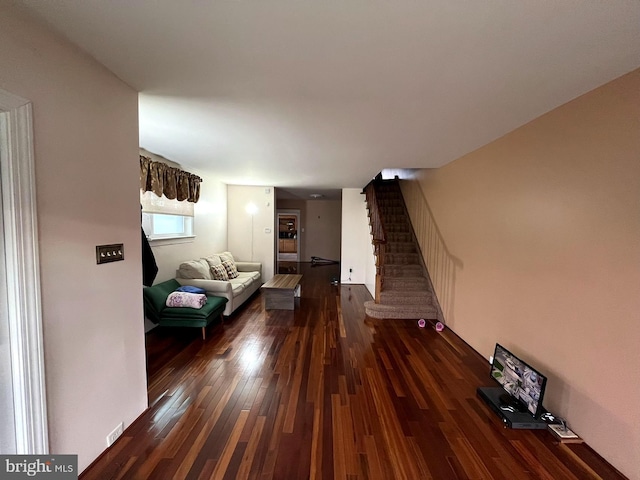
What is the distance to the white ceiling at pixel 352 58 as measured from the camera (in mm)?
1181

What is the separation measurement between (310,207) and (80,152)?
8.72m

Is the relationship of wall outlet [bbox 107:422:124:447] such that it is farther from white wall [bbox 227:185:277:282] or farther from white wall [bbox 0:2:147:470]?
white wall [bbox 227:185:277:282]

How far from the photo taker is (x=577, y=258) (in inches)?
75.0

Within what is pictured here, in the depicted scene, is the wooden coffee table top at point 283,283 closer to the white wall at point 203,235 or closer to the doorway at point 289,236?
the white wall at point 203,235

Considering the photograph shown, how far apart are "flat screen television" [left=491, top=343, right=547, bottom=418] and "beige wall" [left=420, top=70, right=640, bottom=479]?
181 millimetres

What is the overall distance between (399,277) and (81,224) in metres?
4.48

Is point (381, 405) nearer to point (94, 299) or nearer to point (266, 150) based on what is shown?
point (94, 299)

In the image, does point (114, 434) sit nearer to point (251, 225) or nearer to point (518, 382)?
point (518, 382)

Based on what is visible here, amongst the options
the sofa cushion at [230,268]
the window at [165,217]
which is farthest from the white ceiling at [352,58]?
the sofa cushion at [230,268]

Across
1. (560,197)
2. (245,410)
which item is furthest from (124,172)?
(560,197)

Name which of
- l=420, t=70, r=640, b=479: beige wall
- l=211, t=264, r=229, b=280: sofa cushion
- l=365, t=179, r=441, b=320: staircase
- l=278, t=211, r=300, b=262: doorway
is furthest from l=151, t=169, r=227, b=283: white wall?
l=420, t=70, r=640, b=479: beige wall

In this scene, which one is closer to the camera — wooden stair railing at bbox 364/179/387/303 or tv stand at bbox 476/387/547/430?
tv stand at bbox 476/387/547/430

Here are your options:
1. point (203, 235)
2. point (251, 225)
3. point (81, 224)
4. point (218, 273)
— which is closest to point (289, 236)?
point (251, 225)

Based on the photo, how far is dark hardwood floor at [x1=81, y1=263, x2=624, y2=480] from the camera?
1.63 m
